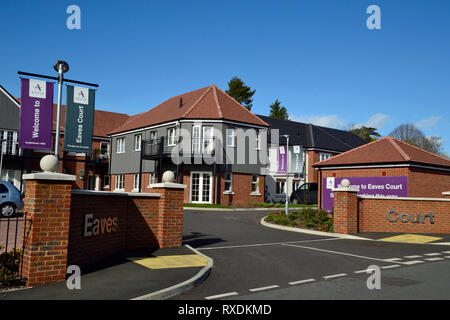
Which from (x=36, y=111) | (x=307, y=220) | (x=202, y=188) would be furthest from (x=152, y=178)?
(x=36, y=111)

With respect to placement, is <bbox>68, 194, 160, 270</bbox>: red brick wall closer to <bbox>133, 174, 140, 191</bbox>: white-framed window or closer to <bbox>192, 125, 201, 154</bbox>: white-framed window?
<bbox>192, 125, 201, 154</bbox>: white-framed window

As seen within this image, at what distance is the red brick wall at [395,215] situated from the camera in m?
15.7

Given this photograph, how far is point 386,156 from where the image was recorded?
751 inches

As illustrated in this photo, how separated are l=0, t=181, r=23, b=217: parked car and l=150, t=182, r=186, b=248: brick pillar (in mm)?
10657

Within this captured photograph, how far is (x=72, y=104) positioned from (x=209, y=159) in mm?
14569

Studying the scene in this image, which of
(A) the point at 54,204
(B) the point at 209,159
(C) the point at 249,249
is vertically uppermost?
(B) the point at 209,159

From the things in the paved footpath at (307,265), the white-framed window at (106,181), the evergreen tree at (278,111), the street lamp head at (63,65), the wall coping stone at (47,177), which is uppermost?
the evergreen tree at (278,111)

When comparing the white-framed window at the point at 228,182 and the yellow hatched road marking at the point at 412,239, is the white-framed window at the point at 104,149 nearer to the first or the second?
the white-framed window at the point at 228,182

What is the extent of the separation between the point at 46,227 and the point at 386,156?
16.7 metres

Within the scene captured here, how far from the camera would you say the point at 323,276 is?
7.84 meters

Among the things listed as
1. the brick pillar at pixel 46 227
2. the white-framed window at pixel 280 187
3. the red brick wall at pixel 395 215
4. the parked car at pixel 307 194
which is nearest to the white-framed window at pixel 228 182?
the parked car at pixel 307 194

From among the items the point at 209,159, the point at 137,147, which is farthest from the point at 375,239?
the point at 137,147

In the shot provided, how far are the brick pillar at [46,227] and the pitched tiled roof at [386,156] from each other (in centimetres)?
1585
